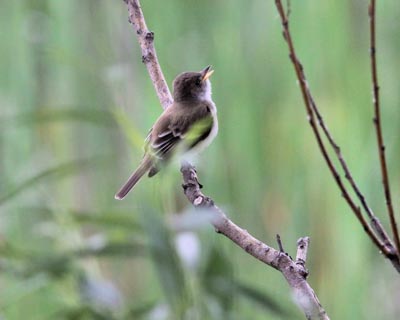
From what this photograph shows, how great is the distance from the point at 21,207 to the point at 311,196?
869 mm

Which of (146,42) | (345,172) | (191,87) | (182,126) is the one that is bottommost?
(345,172)

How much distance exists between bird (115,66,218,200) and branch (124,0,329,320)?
116 mm

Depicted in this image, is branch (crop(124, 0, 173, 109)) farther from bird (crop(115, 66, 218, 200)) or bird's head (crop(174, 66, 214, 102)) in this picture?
bird's head (crop(174, 66, 214, 102))

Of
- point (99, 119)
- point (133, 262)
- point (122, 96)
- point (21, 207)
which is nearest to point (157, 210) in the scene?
point (99, 119)

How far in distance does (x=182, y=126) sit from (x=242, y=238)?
1314mm

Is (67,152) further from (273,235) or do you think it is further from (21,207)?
(273,235)

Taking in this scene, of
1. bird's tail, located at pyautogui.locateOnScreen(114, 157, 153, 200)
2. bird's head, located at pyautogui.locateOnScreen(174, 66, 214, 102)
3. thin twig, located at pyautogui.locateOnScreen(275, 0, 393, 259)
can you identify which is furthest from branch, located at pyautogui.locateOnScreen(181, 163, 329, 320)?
bird's head, located at pyautogui.locateOnScreen(174, 66, 214, 102)

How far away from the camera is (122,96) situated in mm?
2760

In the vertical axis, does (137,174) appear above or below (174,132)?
below

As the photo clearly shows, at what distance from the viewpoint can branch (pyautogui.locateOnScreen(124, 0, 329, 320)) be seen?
1.54 metres

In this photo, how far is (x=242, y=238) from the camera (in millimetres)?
1681

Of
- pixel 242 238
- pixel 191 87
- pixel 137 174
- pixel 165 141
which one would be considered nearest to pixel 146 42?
pixel 137 174

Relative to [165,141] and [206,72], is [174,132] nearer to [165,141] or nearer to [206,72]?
[165,141]

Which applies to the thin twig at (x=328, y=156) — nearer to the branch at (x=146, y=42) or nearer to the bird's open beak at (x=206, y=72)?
the branch at (x=146, y=42)
